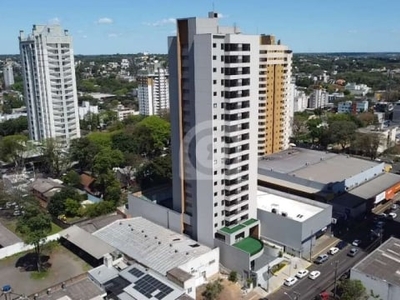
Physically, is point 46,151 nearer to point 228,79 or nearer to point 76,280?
point 76,280

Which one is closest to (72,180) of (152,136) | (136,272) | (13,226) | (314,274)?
(13,226)

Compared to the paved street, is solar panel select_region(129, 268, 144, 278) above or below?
above

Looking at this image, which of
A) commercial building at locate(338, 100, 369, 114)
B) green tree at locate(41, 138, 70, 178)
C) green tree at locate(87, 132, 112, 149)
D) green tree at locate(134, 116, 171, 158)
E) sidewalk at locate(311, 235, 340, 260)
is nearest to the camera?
sidewalk at locate(311, 235, 340, 260)

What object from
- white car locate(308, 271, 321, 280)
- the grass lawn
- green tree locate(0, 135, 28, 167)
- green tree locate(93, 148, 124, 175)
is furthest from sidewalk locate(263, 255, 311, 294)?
green tree locate(0, 135, 28, 167)

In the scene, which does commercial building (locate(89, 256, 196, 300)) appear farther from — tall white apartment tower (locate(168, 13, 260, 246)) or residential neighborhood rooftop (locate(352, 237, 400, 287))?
residential neighborhood rooftop (locate(352, 237, 400, 287))

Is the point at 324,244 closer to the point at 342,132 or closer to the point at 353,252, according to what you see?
the point at 353,252

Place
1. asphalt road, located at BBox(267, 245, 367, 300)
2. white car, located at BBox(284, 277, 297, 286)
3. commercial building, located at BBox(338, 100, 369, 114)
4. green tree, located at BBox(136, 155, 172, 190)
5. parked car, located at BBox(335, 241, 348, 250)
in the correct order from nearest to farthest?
1. asphalt road, located at BBox(267, 245, 367, 300)
2. white car, located at BBox(284, 277, 297, 286)
3. parked car, located at BBox(335, 241, 348, 250)
4. green tree, located at BBox(136, 155, 172, 190)
5. commercial building, located at BBox(338, 100, 369, 114)

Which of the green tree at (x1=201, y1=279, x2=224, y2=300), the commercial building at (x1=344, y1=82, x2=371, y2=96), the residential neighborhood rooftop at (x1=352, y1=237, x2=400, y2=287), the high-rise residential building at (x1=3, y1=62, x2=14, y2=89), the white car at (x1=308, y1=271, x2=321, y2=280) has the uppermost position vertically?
the high-rise residential building at (x1=3, y1=62, x2=14, y2=89)
